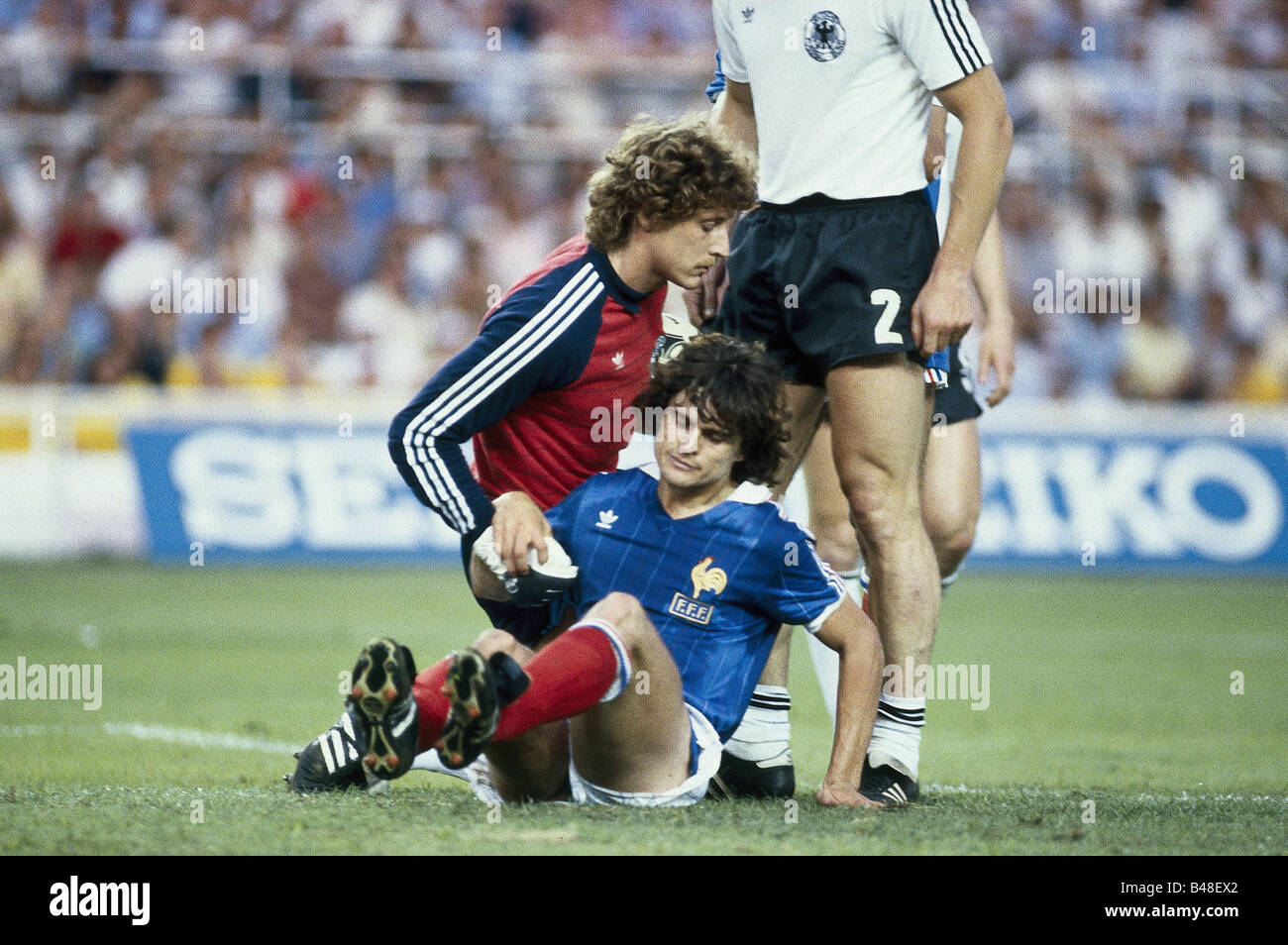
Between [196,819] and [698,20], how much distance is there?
1156cm

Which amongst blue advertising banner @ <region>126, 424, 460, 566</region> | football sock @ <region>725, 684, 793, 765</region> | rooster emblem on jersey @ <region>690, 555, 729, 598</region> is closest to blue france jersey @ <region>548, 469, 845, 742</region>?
rooster emblem on jersey @ <region>690, 555, 729, 598</region>

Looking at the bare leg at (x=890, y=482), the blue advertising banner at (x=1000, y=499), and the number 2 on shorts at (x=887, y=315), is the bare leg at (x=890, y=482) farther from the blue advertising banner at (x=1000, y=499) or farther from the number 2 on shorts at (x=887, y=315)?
the blue advertising banner at (x=1000, y=499)

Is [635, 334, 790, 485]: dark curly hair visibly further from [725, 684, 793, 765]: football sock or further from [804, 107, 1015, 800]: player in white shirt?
[804, 107, 1015, 800]: player in white shirt

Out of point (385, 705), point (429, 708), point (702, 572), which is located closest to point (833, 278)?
point (702, 572)

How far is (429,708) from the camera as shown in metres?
3.28

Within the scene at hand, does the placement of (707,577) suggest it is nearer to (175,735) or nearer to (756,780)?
(756,780)

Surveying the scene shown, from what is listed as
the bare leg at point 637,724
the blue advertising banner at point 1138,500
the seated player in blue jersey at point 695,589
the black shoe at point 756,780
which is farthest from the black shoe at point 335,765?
the blue advertising banner at point 1138,500

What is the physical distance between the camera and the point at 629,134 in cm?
397

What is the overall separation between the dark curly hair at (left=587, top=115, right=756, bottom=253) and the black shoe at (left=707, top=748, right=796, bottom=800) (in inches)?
50.8

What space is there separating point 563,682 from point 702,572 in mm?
541

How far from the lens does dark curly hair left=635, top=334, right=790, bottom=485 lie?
369 centimetres

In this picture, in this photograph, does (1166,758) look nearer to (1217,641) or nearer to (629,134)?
(629,134)
